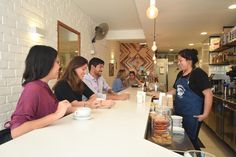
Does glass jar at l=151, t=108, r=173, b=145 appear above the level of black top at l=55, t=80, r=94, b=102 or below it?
below

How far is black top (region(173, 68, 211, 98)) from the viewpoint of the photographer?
2.39m

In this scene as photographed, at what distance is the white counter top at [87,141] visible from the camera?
36.1 inches

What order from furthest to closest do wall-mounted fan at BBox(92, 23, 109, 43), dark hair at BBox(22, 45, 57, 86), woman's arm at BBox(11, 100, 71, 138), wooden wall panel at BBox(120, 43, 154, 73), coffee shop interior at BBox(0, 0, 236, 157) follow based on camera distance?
wooden wall panel at BBox(120, 43, 154, 73) → wall-mounted fan at BBox(92, 23, 109, 43) → coffee shop interior at BBox(0, 0, 236, 157) → dark hair at BBox(22, 45, 57, 86) → woman's arm at BBox(11, 100, 71, 138)

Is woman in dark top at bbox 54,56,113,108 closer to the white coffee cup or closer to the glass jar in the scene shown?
the white coffee cup

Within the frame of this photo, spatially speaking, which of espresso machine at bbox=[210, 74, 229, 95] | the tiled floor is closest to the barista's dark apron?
the tiled floor

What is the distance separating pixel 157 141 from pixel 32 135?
818 millimetres

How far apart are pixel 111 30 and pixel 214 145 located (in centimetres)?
450

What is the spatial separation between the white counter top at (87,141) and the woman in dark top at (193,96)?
1142 millimetres

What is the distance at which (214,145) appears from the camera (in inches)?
162

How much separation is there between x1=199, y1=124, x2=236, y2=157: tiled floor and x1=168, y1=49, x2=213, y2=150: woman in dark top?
1502 millimetres

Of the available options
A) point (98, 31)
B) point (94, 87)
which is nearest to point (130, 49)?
point (98, 31)

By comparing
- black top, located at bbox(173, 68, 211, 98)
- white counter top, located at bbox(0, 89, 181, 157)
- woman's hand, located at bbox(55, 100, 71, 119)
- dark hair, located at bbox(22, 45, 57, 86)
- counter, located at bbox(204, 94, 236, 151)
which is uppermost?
dark hair, located at bbox(22, 45, 57, 86)

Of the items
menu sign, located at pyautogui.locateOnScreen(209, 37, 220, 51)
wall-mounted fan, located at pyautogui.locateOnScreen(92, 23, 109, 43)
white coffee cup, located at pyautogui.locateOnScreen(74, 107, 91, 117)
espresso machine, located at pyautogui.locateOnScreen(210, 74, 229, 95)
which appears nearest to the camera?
white coffee cup, located at pyautogui.locateOnScreen(74, 107, 91, 117)

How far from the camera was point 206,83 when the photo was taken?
239 centimetres
